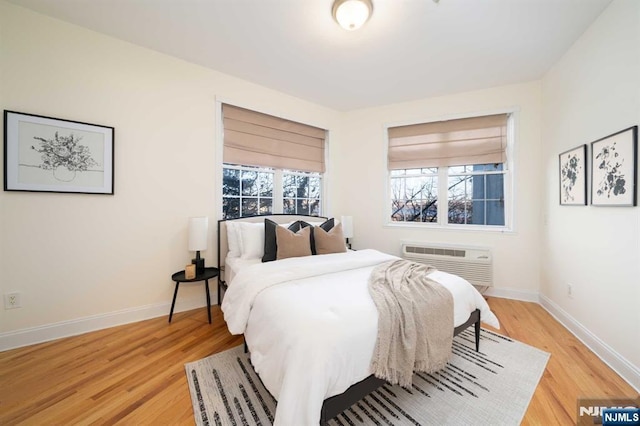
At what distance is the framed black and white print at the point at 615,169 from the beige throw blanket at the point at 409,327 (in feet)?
4.81

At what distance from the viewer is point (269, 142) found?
134 inches

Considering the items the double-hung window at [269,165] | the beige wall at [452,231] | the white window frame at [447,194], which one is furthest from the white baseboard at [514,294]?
the double-hung window at [269,165]

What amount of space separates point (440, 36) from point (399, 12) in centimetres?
54

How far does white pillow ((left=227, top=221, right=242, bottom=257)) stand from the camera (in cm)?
269

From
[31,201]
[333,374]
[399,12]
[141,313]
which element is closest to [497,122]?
[399,12]

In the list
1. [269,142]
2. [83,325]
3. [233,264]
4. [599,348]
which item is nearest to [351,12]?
[269,142]

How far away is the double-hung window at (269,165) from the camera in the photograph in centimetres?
314

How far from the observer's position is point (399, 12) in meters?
2.00

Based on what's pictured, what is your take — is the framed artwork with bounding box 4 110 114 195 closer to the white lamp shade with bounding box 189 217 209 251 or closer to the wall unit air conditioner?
the white lamp shade with bounding box 189 217 209 251

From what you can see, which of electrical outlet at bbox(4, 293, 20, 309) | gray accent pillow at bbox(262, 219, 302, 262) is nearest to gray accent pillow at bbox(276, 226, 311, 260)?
gray accent pillow at bbox(262, 219, 302, 262)

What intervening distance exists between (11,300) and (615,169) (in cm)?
481

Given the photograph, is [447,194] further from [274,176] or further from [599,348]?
[274,176]

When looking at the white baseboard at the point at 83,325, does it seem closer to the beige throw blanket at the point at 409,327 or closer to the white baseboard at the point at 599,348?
the beige throw blanket at the point at 409,327

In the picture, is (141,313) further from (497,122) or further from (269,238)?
(497,122)
